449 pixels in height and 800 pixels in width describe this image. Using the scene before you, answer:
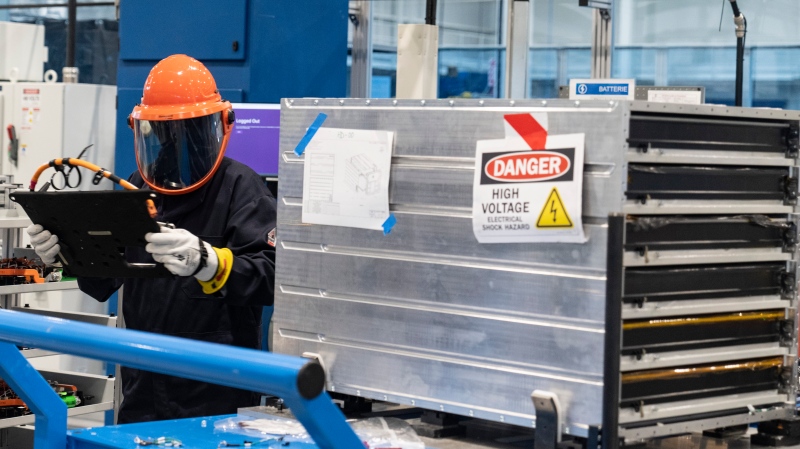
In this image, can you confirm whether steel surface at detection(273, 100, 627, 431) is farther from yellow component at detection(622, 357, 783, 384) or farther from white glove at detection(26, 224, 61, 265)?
white glove at detection(26, 224, 61, 265)

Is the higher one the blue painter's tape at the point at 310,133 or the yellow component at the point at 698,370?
the blue painter's tape at the point at 310,133

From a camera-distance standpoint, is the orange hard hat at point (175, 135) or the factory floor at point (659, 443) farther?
the orange hard hat at point (175, 135)

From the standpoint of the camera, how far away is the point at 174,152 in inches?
121

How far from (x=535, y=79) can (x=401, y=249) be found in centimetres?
656

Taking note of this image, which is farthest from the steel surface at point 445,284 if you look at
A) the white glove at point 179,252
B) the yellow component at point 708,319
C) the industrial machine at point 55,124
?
the industrial machine at point 55,124

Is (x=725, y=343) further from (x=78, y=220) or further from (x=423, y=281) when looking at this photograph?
(x=78, y=220)

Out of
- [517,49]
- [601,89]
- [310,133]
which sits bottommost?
[310,133]

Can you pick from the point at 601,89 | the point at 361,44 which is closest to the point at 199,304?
the point at 601,89

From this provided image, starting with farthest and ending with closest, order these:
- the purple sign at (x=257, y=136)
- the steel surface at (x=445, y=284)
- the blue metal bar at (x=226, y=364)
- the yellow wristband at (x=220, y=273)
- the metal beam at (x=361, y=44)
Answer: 1. the metal beam at (x=361, y=44)
2. the purple sign at (x=257, y=136)
3. the yellow wristband at (x=220, y=273)
4. the steel surface at (x=445, y=284)
5. the blue metal bar at (x=226, y=364)

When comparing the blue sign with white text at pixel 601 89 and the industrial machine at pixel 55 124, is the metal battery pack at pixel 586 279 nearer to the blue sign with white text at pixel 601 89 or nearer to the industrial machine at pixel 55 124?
the blue sign with white text at pixel 601 89

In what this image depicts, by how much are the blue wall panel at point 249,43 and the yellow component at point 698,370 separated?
11.8 feet

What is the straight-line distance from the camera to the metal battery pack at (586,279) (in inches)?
74.3

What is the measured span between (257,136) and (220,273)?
237 centimetres

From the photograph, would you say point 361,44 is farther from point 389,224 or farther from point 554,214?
point 554,214
